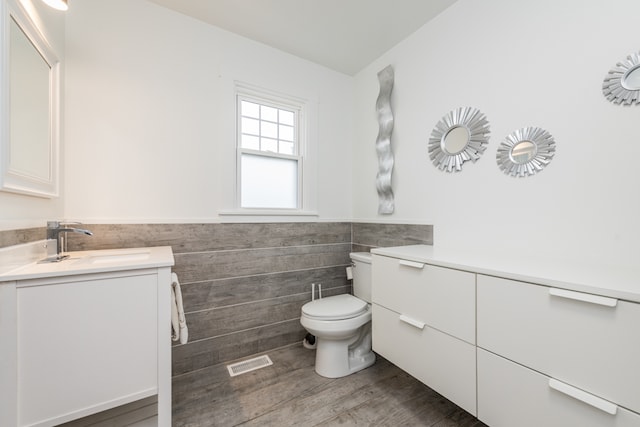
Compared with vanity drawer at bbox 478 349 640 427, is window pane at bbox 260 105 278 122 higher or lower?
higher

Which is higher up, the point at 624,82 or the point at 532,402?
the point at 624,82

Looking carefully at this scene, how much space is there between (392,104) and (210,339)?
7.65ft

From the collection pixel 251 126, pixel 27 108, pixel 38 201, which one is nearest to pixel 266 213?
pixel 251 126

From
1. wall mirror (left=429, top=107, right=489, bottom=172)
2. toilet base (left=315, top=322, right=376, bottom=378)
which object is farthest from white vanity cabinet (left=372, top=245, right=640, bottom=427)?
wall mirror (left=429, top=107, right=489, bottom=172)

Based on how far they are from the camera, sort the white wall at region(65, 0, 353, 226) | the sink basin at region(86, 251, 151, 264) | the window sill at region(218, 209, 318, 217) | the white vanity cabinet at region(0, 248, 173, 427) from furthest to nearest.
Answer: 1. the window sill at region(218, 209, 318, 217)
2. the white wall at region(65, 0, 353, 226)
3. the sink basin at region(86, 251, 151, 264)
4. the white vanity cabinet at region(0, 248, 173, 427)

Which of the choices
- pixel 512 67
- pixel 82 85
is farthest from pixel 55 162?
pixel 512 67

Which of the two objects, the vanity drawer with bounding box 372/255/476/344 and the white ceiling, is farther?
the white ceiling

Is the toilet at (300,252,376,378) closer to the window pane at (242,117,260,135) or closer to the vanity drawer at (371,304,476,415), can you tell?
the vanity drawer at (371,304,476,415)

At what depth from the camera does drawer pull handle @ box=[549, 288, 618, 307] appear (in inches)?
30.0

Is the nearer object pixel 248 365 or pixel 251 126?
pixel 248 365

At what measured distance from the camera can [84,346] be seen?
1010 mm

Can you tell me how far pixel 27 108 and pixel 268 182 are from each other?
138cm

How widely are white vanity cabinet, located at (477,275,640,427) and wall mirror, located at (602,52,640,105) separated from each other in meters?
0.89

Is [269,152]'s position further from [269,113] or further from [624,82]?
[624,82]
